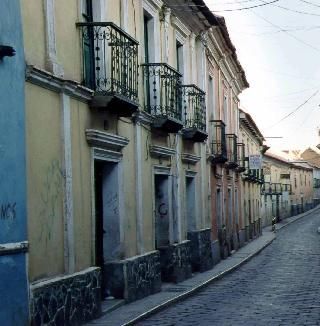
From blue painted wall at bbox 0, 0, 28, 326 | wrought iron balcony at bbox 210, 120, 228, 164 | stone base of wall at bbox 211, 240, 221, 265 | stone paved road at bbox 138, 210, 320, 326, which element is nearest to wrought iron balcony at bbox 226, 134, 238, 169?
wrought iron balcony at bbox 210, 120, 228, 164

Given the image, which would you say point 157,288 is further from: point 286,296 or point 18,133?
point 18,133

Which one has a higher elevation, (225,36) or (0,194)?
(225,36)

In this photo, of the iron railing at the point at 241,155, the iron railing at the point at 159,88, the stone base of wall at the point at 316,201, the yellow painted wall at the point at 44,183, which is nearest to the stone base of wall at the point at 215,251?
the iron railing at the point at 159,88

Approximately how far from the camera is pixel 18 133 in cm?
707

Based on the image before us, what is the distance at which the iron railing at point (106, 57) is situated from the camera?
9.57 m

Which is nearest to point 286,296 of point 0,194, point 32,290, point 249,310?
point 249,310

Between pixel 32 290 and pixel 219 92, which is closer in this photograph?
pixel 32 290

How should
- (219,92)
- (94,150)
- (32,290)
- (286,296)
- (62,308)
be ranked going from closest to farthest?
(32,290), (62,308), (94,150), (286,296), (219,92)

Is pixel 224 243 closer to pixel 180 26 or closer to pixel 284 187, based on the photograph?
pixel 180 26

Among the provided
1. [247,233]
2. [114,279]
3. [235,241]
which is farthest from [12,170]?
[247,233]

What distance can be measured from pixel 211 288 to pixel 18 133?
316 inches

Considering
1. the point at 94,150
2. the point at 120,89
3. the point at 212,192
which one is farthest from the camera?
the point at 212,192

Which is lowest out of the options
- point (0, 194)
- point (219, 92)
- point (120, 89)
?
point (0, 194)

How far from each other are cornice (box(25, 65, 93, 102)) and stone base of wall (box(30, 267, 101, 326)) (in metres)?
2.20
